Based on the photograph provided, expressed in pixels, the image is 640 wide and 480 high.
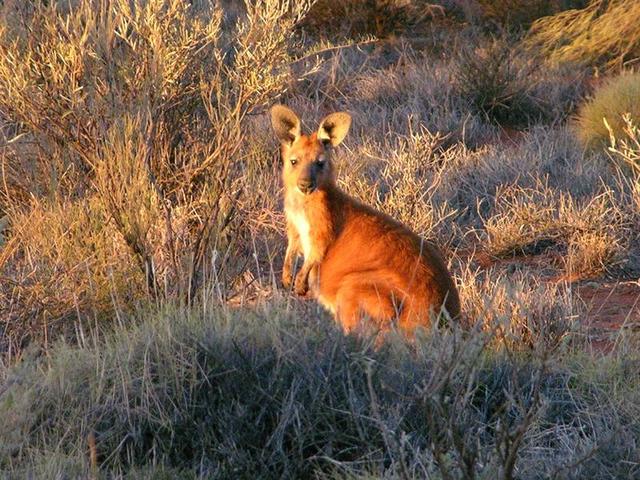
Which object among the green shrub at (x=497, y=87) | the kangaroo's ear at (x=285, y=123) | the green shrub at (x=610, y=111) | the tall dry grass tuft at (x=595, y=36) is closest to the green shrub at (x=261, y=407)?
the kangaroo's ear at (x=285, y=123)

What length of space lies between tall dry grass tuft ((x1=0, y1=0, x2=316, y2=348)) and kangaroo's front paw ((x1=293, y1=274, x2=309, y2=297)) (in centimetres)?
49

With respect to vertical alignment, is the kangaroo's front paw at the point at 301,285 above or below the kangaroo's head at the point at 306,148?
below

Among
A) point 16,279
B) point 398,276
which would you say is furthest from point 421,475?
point 16,279

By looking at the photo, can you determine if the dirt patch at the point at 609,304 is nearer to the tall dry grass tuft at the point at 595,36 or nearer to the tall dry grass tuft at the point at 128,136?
the tall dry grass tuft at the point at 128,136

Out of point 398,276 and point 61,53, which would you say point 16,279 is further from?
point 398,276

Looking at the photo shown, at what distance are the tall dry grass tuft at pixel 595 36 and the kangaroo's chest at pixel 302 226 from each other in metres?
8.17

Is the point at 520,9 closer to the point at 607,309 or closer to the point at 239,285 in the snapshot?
the point at 607,309

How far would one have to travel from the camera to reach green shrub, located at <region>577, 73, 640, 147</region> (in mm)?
10930

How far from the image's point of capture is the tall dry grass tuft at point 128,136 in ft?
20.3

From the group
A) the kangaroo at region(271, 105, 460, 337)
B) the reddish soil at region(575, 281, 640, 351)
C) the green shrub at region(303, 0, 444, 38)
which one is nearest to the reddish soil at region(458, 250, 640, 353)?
the reddish soil at region(575, 281, 640, 351)

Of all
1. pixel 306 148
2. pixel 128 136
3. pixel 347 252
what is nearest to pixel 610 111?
pixel 306 148

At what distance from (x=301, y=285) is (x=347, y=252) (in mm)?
344

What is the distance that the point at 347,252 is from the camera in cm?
643

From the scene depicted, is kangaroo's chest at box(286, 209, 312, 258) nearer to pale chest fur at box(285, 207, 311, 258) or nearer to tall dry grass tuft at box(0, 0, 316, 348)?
pale chest fur at box(285, 207, 311, 258)
